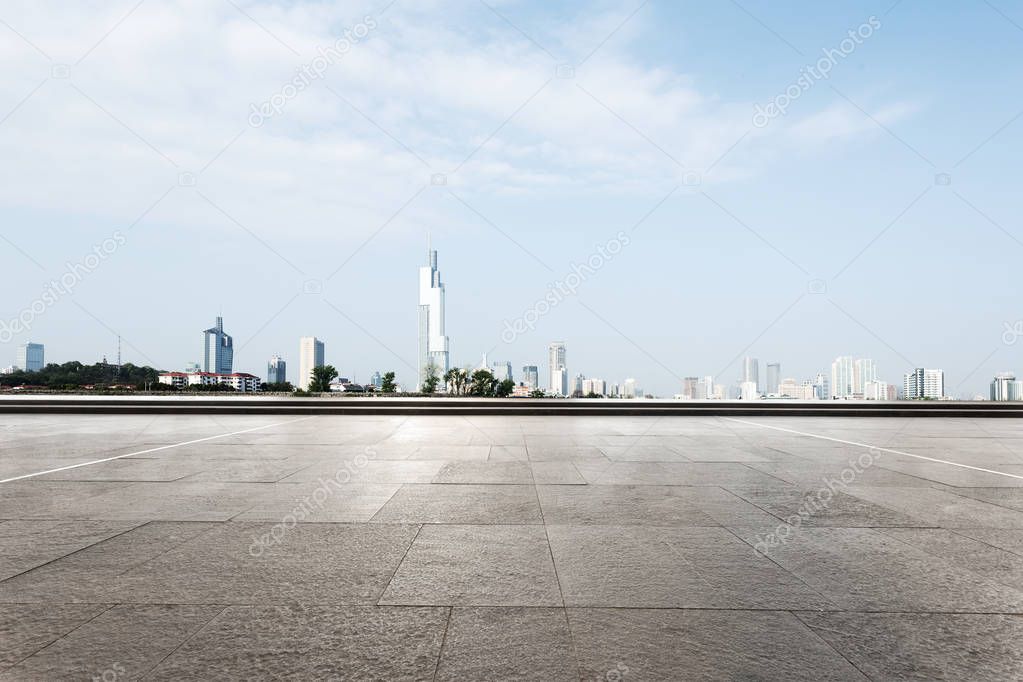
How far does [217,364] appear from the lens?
108375 mm

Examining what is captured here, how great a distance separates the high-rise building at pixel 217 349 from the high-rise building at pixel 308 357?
12239mm

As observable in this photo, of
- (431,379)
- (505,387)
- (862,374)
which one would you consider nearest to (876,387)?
(862,374)

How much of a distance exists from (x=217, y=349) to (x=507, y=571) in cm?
11654

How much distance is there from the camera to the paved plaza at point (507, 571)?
332 cm

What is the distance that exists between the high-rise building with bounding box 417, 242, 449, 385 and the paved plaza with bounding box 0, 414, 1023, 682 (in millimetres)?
81187

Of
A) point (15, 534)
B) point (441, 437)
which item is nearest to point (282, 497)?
point (15, 534)

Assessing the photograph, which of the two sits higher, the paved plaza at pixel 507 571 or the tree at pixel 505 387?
the paved plaza at pixel 507 571

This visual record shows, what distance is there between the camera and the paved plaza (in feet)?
10.9

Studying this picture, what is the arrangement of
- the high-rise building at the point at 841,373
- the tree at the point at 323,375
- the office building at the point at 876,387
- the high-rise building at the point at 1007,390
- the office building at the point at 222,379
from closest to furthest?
the high-rise building at the point at 1007,390 → the office building at the point at 876,387 → the high-rise building at the point at 841,373 → the tree at the point at 323,375 → the office building at the point at 222,379

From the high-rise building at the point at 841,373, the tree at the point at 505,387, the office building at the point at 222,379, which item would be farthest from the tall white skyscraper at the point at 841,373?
the office building at the point at 222,379

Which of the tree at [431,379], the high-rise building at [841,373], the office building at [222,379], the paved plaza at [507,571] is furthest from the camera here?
the office building at [222,379]

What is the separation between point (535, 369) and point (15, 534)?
160159 mm

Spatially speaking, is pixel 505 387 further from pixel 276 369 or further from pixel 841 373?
pixel 276 369

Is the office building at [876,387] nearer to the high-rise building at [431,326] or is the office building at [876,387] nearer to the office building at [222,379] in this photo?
the high-rise building at [431,326]
